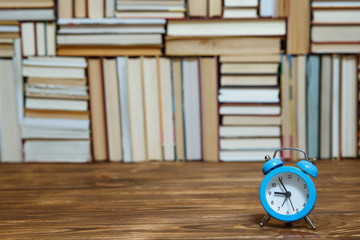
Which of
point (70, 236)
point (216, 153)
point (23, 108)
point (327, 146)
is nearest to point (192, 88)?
point (216, 153)

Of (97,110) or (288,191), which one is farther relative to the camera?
(97,110)

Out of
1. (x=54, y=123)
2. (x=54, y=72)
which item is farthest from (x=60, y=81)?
(x=54, y=123)

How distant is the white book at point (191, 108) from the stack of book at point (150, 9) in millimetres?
196

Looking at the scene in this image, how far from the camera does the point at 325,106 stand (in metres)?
1.50

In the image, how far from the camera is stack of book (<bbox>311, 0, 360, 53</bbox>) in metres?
1.43

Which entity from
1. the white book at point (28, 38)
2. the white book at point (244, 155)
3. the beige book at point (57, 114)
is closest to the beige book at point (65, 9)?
the white book at point (28, 38)

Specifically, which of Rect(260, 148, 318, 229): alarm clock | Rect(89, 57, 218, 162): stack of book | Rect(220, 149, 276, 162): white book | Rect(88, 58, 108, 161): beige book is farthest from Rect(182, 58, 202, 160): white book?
Rect(260, 148, 318, 229): alarm clock

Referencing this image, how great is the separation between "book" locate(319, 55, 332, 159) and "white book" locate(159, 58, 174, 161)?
62cm

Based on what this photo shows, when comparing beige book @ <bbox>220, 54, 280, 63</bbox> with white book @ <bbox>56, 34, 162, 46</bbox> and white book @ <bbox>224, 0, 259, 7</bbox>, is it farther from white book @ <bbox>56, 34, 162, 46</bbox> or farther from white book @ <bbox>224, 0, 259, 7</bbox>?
white book @ <bbox>56, 34, 162, 46</bbox>

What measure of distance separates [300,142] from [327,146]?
12 cm

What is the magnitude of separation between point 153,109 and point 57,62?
44 centimetres

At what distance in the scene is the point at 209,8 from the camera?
1.46 meters

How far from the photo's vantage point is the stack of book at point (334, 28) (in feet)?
4.70

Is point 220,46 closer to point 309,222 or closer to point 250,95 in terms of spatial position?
point 250,95
